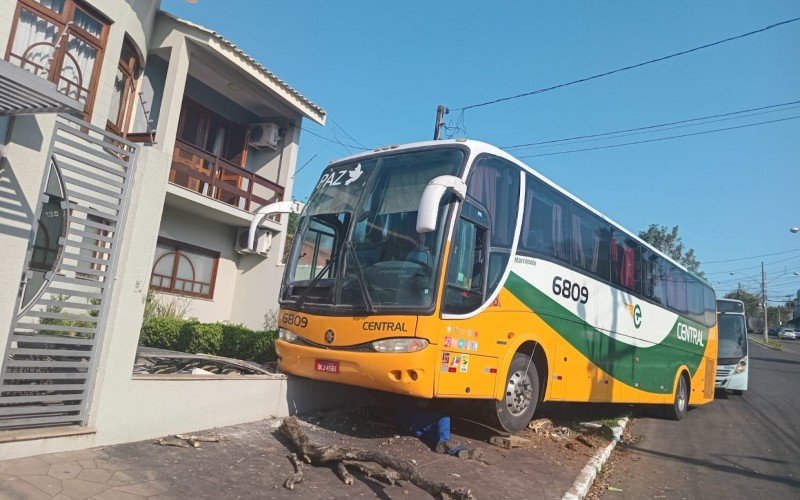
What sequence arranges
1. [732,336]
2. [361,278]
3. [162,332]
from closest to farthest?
[361,278]
[162,332]
[732,336]

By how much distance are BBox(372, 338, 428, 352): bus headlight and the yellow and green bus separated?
0.6 inches

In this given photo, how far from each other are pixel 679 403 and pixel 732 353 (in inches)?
231

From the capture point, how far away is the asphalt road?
246 inches

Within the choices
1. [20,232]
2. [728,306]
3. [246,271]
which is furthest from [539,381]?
[728,306]

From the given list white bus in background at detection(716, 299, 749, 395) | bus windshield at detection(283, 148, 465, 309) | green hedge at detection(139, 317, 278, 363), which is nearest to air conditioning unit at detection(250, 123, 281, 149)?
green hedge at detection(139, 317, 278, 363)

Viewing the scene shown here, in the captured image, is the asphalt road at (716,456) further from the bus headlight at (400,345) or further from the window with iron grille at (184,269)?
the window with iron grille at (184,269)

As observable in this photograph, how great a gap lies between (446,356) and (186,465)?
266 centimetres

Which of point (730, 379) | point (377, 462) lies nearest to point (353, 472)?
point (377, 462)

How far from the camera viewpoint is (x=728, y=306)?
18.1 m

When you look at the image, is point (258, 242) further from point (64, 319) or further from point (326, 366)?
point (64, 319)

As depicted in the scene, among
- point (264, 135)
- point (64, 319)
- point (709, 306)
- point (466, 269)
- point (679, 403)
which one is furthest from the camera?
point (264, 135)

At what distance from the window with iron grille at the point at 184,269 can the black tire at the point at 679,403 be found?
11383 millimetres

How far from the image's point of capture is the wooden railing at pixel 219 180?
1291cm

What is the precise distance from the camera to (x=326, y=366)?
6.04 m
